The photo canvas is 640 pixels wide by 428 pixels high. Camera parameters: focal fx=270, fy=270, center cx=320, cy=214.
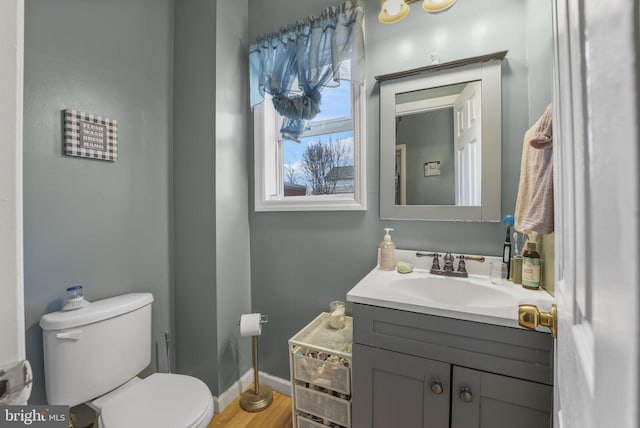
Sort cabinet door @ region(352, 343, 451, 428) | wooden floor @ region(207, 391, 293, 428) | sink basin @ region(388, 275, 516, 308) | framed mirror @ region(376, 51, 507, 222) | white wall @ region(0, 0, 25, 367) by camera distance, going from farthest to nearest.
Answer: wooden floor @ region(207, 391, 293, 428) < framed mirror @ region(376, 51, 507, 222) < sink basin @ region(388, 275, 516, 308) < cabinet door @ region(352, 343, 451, 428) < white wall @ region(0, 0, 25, 367)

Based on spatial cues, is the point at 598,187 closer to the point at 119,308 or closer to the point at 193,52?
the point at 119,308

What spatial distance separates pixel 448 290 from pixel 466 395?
1.48 ft

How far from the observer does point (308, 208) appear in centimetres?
165

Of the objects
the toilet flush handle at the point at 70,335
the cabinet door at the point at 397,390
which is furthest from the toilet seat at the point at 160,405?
the cabinet door at the point at 397,390

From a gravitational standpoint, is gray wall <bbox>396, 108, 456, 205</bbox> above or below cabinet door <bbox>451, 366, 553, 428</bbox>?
above

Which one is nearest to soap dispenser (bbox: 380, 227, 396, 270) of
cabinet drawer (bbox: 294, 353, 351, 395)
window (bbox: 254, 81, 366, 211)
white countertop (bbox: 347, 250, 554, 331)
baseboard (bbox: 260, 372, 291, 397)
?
white countertop (bbox: 347, 250, 554, 331)

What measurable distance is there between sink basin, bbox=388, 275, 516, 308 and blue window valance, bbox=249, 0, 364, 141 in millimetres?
1063

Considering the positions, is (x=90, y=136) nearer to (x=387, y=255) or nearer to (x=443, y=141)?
(x=387, y=255)

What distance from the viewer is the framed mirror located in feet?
4.13

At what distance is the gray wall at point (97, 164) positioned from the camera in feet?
3.71

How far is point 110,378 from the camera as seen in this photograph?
1.21m

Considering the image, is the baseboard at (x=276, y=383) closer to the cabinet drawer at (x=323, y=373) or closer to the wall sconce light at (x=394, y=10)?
the cabinet drawer at (x=323, y=373)

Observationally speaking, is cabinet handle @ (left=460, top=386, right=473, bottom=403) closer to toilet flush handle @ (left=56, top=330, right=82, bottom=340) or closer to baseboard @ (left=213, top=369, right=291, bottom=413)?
baseboard @ (left=213, top=369, right=291, bottom=413)

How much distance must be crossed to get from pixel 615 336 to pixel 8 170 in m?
0.80
